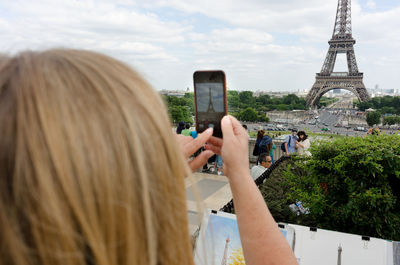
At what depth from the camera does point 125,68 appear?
86cm

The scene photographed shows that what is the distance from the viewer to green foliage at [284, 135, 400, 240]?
3.68m

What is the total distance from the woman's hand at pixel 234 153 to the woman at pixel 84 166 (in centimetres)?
49

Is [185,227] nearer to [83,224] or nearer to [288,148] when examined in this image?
[83,224]

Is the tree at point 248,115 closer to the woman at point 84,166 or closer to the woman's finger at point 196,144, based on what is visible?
the woman's finger at point 196,144

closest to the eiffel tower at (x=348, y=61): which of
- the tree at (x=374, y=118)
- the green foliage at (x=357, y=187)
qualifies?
the tree at (x=374, y=118)

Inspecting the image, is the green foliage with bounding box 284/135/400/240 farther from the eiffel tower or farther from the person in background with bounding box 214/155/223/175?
the eiffel tower

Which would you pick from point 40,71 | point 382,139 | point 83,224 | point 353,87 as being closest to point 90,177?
point 83,224

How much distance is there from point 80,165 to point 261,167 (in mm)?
6138

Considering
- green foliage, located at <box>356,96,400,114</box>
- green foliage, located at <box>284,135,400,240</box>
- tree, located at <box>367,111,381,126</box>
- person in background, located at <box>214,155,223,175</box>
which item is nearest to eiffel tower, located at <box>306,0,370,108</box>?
tree, located at <box>367,111,381,126</box>

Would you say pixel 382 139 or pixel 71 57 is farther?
pixel 382 139

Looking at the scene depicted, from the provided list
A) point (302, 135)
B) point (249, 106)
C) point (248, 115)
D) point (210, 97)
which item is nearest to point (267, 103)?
point (249, 106)

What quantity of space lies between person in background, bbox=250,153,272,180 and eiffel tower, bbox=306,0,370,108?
209 feet

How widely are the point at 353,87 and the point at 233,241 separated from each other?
69.2 m

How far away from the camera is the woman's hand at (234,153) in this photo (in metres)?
1.31
